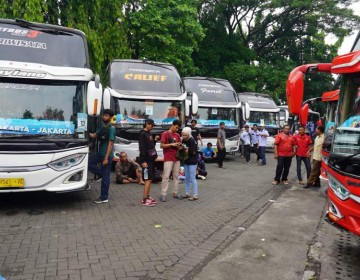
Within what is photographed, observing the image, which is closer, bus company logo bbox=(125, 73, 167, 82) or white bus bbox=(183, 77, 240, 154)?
bus company logo bbox=(125, 73, 167, 82)

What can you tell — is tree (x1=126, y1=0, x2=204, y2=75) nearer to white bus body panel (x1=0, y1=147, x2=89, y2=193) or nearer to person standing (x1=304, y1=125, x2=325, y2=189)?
person standing (x1=304, y1=125, x2=325, y2=189)

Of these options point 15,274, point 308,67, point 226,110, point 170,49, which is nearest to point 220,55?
point 170,49

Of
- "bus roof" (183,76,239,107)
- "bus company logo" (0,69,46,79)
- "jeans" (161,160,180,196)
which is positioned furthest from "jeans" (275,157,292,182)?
"bus company logo" (0,69,46,79)

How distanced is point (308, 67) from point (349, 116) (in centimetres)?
89

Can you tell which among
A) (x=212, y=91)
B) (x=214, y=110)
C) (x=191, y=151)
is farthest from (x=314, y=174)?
(x=212, y=91)

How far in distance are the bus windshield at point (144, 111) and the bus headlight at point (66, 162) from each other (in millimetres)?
3797

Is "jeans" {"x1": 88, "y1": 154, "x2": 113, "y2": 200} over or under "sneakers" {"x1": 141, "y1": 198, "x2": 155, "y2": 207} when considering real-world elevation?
over

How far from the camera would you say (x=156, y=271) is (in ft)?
14.3

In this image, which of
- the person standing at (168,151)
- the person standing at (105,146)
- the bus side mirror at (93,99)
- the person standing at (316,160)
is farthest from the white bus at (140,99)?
the person standing at (316,160)

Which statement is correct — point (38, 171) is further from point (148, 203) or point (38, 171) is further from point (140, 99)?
point (140, 99)

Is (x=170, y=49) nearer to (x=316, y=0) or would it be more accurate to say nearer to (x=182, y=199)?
(x=316, y=0)

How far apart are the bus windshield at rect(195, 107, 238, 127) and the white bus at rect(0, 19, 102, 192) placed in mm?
7911

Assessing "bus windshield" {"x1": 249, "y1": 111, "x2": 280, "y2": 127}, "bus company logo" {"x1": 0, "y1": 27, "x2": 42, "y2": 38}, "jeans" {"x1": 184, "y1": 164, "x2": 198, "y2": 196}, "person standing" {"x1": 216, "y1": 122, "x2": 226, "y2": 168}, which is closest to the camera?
"bus company logo" {"x1": 0, "y1": 27, "x2": 42, "y2": 38}

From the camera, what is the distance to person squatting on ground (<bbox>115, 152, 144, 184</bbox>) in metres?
9.74
